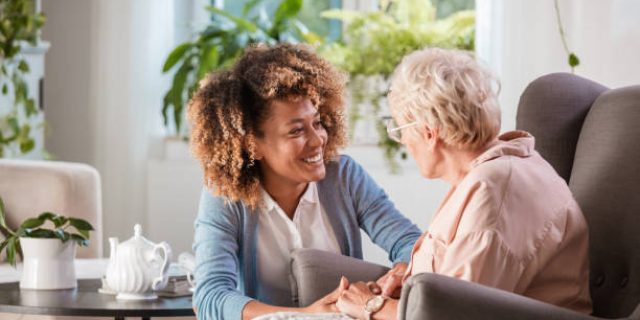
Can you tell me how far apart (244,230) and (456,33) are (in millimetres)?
2018

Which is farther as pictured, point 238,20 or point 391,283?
point 238,20

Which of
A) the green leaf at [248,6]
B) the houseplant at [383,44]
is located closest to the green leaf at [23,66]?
the green leaf at [248,6]

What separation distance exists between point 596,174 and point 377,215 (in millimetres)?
510

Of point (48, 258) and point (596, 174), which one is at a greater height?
point (596, 174)

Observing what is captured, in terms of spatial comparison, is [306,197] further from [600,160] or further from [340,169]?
[600,160]

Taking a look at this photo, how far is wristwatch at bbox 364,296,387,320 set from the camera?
2.08 meters

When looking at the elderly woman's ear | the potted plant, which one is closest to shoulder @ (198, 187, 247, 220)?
the potted plant

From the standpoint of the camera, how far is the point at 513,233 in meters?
1.86

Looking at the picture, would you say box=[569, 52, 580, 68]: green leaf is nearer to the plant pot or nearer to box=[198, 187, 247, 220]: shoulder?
box=[198, 187, 247, 220]: shoulder

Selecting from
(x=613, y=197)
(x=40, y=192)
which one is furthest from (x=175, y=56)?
(x=613, y=197)

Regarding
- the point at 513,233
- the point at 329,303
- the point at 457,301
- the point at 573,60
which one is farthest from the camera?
the point at 573,60

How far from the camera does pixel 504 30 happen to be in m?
3.76

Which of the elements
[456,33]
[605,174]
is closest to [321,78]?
[605,174]

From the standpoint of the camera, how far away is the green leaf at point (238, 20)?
453 centimetres
